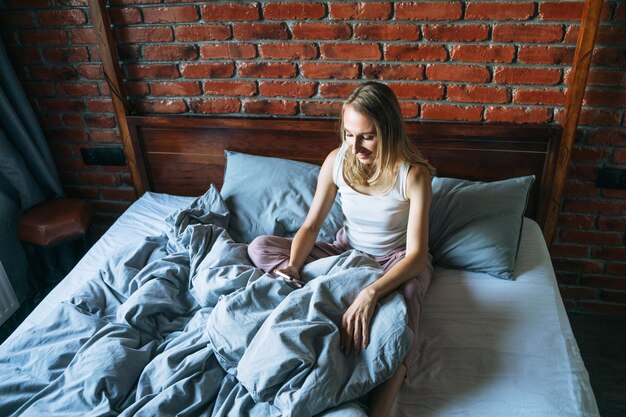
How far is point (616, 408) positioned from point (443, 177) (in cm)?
98

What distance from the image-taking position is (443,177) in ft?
6.42

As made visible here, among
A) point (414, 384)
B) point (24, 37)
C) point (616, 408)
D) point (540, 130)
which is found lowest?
point (616, 408)

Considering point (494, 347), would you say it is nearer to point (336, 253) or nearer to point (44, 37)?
point (336, 253)

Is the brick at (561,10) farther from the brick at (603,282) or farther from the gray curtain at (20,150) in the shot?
the gray curtain at (20,150)

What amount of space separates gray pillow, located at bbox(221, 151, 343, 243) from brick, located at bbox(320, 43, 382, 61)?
1.40ft

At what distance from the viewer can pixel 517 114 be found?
6.08 ft

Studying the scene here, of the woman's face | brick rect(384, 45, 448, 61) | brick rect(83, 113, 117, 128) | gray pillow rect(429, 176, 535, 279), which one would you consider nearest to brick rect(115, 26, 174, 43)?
brick rect(83, 113, 117, 128)

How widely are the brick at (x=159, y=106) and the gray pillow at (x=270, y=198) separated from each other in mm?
361

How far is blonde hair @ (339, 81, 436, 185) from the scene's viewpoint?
141cm

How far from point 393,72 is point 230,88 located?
2.15 feet

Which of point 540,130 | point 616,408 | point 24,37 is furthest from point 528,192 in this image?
point 24,37

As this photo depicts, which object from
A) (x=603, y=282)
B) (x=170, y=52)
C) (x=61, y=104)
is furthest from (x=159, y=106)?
(x=603, y=282)

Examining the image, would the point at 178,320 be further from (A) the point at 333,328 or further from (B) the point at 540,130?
(B) the point at 540,130

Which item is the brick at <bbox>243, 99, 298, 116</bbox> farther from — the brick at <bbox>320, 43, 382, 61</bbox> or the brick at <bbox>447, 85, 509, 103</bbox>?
the brick at <bbox>447, 85, 509, 103</bbox>
